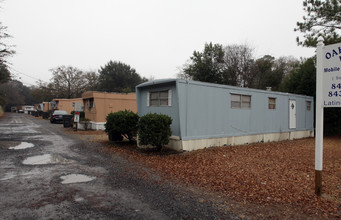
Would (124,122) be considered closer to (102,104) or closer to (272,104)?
(102,104)

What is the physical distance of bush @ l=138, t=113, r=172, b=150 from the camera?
25.5 feet

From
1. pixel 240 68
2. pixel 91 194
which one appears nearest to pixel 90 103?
pixel 91 194

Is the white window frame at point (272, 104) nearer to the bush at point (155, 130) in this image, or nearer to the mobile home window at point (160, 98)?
the mobile home window at point (160, 98)

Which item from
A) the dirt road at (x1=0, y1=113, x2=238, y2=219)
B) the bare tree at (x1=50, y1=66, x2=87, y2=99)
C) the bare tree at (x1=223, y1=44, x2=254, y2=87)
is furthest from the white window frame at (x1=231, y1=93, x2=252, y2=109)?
the bare tree at (x1=50, y1=66, x2=87, y2=99)

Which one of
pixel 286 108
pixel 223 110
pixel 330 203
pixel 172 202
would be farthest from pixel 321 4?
pixel 172 202

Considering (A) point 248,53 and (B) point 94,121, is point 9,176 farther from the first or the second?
(A) point 248,53

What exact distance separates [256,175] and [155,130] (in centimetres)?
362

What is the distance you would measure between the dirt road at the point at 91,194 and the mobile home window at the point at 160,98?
129 inches

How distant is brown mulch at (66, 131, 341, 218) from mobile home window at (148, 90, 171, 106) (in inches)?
78.7

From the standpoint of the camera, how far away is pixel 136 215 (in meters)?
3.35

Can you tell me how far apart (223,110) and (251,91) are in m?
2.25

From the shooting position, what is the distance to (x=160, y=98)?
30.9 ft

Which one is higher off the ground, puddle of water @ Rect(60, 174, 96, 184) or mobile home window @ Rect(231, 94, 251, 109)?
mobile home window @ Rect(231, 94, 251, 109)

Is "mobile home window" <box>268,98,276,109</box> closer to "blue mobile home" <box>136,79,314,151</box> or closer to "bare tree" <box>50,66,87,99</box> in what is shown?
"blue mobile home" <box>136,79,314,151</box>
